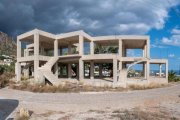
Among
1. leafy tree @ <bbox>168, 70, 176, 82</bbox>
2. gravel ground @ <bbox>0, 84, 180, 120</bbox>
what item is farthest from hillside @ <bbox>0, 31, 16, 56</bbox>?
gravel ground @ <bbox>0, 84, 180, 120</bbox>

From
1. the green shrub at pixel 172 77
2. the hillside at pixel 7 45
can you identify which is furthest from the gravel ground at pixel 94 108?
the hillside at pixel 7 45

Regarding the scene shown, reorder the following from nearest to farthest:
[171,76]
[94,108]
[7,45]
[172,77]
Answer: [94,108]
[172,77]
[171,76]
[7,45]

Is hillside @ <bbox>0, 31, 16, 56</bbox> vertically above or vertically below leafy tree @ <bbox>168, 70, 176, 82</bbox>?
above

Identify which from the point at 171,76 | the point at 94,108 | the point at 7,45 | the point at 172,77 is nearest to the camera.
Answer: the point at 94,108

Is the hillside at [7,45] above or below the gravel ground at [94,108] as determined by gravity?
above

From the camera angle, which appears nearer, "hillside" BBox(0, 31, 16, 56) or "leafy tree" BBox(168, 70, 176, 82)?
"leafy tree" BBox(168, 70, 176, 82)

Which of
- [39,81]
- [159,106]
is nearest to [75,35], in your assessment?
[39,81]

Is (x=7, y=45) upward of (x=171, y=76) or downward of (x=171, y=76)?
upward

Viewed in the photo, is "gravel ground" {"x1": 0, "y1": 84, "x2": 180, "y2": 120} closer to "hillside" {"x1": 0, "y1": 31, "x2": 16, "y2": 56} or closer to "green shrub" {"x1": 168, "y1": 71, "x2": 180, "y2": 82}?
"green shrub" {"x1": 168, "y1": 71, "x2": 180, "y2": 82}

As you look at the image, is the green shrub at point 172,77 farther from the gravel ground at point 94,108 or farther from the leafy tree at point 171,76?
the gravel ground at point 94,108

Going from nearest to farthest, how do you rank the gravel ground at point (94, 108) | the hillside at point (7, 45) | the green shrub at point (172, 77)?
the gravel ground at point (94, 108), the green shrub at point (172, 77), the hillside at point (7, 45)

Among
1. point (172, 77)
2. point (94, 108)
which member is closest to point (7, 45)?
point (172, 77)

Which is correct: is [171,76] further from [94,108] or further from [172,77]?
[94,108]

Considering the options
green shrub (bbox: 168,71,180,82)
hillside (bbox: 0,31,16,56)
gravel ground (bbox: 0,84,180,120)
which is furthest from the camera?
hillside (bbox: 0,31,16,56)
